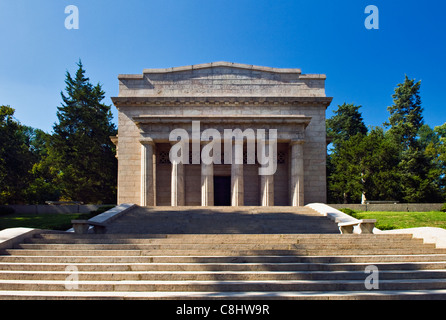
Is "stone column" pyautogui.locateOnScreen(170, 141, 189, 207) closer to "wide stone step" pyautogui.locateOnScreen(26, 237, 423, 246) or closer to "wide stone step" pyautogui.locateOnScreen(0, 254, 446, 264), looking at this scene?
"wide stone step" pyautogui.locateOnScreen(26, 237, 423, 246)

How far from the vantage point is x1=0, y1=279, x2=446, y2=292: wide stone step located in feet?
28.0

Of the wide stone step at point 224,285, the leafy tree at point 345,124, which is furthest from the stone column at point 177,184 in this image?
the leafy tree at point 345,124

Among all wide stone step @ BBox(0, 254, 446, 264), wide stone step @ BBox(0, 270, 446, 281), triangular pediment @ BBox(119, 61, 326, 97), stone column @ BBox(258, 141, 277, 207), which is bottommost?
wide stone step @ BBox(0, 270, 446, 281)

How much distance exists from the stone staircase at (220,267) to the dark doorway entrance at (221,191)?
50.8ft

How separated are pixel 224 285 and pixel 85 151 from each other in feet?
134

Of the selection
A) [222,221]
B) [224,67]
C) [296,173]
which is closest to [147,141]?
[224,67]

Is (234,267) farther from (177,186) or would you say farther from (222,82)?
(222,82)

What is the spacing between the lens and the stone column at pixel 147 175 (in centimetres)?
2477

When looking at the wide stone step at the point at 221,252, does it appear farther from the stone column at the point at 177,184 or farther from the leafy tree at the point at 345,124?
the leafy tree at the point at 345,124

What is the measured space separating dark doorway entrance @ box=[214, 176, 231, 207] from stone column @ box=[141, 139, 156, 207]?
5884mm

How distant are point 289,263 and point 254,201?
1814 centimetres

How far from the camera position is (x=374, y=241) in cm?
1236

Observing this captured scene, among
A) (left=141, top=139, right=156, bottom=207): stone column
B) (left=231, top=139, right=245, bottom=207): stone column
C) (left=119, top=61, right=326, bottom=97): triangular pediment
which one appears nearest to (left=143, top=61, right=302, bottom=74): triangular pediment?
(left=119, top=61, right=326, bottom=97): triangular pediment
